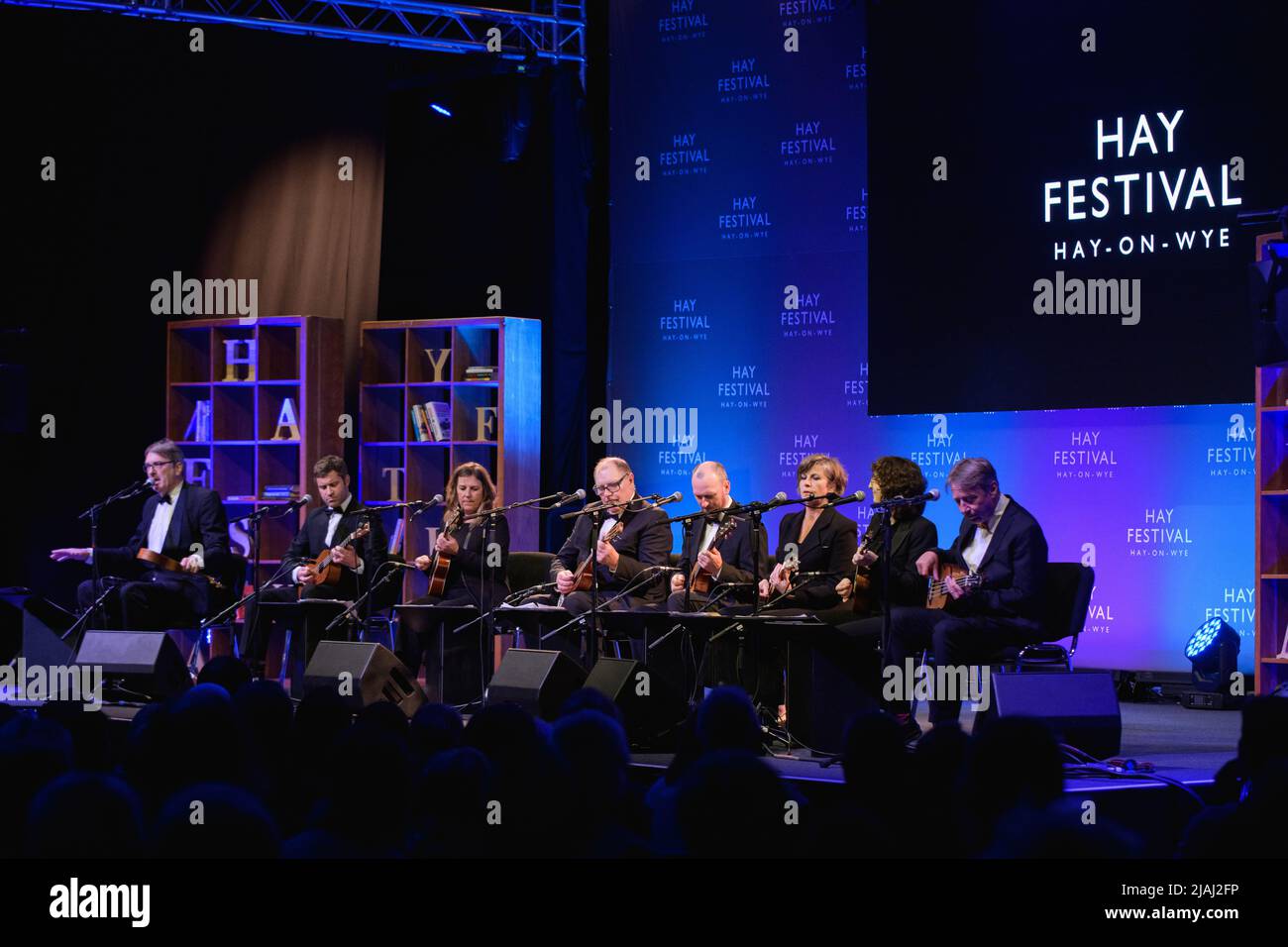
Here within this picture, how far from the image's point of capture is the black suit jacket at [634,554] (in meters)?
7.18

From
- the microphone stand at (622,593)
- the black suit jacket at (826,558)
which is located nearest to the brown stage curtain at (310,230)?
the microphone stand at (622,593)

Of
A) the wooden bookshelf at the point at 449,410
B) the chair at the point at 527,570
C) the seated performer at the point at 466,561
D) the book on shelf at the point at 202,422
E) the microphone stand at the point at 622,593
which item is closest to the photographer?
the microphone stand at the point at 622,593

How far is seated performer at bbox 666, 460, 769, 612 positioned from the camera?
21.2ft

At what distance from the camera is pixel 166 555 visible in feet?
26.9

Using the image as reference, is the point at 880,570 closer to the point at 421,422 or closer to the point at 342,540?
the point at 342,540

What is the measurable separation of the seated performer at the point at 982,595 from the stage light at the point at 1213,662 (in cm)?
174

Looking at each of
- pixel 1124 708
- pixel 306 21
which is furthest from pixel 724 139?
pixel 1124 708

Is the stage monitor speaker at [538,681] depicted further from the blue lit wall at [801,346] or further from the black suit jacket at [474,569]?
the blue lit wall at [801,346]

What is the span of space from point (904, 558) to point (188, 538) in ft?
12.9

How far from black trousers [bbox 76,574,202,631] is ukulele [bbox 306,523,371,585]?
676mm

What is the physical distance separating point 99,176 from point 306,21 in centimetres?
155

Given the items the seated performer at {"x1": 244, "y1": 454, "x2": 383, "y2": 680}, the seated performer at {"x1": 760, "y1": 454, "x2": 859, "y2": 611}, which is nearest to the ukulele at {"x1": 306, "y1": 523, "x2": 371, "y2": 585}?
the seated performer at {"x1": 244, "y1": 454, "x2": 383, "y2": 680}

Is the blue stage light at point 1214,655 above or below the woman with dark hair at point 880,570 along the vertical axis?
below

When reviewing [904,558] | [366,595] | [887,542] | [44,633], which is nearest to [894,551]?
[904,558]
